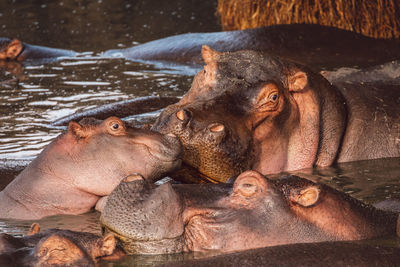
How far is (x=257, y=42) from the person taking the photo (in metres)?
8.27

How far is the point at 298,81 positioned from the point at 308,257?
6.04 feet

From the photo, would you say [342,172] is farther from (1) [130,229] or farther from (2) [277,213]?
(1) [130,229]

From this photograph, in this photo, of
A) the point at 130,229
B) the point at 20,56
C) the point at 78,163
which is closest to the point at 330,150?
the point at 78,163

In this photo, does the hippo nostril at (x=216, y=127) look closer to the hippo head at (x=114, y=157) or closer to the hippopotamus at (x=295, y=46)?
the hippo head at (x=114, y=157)

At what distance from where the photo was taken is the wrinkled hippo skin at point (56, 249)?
3.03 metres

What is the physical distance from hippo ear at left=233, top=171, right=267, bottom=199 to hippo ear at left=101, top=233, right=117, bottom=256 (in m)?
0.54

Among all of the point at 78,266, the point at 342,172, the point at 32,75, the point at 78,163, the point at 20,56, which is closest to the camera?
the point at 78,266

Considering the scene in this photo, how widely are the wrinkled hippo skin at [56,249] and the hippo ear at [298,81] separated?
6.29 feet

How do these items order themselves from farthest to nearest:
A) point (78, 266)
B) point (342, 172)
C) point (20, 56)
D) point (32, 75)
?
1. point (20, 56)
2. point (32, 75)
3. point (342, 172)
4. point (78, 266)

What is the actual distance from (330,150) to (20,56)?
5650 millimetres

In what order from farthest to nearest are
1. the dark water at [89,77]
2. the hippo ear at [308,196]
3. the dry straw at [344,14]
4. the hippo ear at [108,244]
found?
the dry straw at [344,14], the dark water at [89,77], the hippo ear at [308,196], the hippo ear at [108,244]

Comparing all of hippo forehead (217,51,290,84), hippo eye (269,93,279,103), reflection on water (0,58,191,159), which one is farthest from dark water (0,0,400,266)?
hippo forehead (217,51,290,84)

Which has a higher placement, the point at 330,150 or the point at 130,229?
the point at 130,229

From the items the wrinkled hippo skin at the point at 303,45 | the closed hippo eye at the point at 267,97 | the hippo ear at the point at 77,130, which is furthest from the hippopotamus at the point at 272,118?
the wrinkled hippo skin at the point at 303,45
